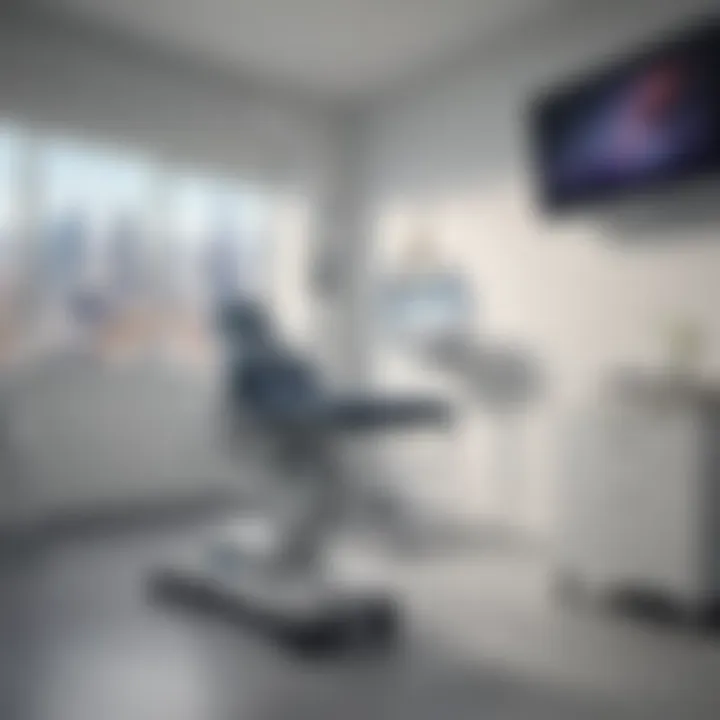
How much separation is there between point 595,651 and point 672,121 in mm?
1575

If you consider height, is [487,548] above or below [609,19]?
below

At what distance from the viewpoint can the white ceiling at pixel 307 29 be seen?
9.13ft

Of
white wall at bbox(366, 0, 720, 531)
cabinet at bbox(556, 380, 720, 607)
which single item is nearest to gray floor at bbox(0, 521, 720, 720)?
cabinet at bbox(556, 380, 720, 607)

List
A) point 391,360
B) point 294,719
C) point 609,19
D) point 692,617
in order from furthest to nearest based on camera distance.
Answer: point 391,360, point 609,19, point 692,617, point 294,719

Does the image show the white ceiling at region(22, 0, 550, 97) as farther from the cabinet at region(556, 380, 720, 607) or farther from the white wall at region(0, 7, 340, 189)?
the cabinet at region(556, 380, 720, 607)

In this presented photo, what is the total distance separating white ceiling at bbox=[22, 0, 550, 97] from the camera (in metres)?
2.78

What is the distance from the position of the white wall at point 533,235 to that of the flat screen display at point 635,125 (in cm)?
16

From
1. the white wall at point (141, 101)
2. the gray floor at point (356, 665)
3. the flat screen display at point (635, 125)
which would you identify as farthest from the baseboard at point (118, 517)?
the flat screen display at point (635, 125)

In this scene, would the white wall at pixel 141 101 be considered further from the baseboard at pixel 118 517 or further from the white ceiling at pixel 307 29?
the baseboard at pixel 118 517

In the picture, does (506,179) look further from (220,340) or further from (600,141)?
(220,340)

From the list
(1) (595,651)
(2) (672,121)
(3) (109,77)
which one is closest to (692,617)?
(1) (595,651)

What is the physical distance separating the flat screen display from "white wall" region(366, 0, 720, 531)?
16cm

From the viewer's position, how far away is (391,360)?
11.5 feet

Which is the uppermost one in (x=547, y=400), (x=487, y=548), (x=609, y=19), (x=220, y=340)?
(x=609, y=19)
